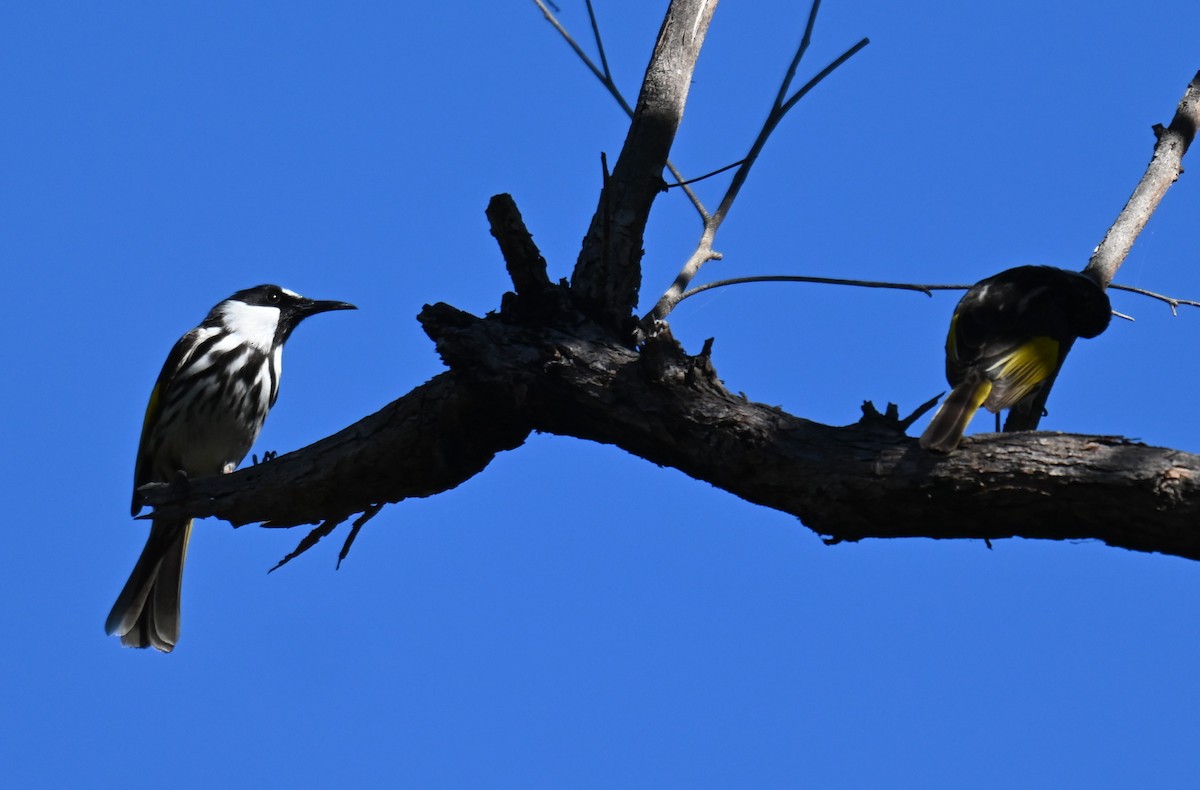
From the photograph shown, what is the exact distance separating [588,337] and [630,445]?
1.27 ft

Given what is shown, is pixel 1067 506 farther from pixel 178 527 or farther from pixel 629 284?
pixel 178 527

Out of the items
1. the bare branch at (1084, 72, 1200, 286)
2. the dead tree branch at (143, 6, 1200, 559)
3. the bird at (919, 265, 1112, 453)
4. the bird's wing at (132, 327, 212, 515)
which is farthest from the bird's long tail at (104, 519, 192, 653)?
the bare branch at (1084, 72, 1200, 286)

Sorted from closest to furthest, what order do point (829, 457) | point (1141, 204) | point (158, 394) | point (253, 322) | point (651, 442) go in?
point (829, 457) → point (651, 442) → point (1141, 204) → point (158, 394) → point (253, 322)

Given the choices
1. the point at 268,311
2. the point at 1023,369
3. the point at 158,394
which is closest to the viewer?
the point at 1023,369

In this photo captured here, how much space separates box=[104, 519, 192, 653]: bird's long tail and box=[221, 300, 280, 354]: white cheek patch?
1.09 metres

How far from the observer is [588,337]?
3.63 metres

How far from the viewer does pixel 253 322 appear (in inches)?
251

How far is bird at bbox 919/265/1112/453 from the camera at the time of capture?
3996mm

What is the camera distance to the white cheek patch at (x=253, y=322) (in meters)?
6.24

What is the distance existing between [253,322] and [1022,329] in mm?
4110

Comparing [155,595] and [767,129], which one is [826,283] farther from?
[155,595]

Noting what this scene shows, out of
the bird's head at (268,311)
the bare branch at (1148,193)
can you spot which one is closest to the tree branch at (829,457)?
the bare branch at (1148,193)

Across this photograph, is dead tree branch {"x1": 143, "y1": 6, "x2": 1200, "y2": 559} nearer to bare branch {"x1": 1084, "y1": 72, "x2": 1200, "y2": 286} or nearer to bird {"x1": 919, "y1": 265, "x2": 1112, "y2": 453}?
bare branch {"x1": 1084, "y1": 72, "x2": 1200, "y2": 286}

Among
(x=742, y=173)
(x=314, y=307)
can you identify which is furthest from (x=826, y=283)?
(x=314, y=307)
